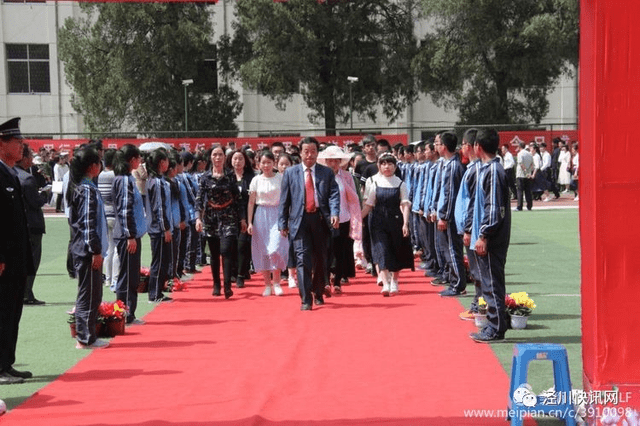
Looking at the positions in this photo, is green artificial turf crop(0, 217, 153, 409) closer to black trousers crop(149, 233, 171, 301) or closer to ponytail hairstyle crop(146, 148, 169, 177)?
black trousers crop(149, 233, 171, 301)

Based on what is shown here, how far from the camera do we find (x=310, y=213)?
12.7 meters

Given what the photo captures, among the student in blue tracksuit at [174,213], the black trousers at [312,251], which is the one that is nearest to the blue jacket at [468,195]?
the black trousers at [312,251]

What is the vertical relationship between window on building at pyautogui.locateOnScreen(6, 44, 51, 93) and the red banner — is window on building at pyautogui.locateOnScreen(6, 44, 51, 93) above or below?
above

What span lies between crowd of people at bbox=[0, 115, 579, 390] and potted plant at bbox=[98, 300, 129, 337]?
1.57 ft

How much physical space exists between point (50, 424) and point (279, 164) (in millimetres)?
8464

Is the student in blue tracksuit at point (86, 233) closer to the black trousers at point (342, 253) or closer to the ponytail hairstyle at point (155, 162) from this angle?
the ponytail hairstyle at point (155, 162)

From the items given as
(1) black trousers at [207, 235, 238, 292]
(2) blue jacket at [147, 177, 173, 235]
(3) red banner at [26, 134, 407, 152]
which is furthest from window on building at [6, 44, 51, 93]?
(2) blue jacket at [147, 177, 173, 235]

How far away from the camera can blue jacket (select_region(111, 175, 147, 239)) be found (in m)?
10.9

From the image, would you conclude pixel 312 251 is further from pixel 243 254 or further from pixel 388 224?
pixel 243 254

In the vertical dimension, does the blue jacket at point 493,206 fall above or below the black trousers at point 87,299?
above

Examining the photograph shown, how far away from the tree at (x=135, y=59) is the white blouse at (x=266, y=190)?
30.7 metres

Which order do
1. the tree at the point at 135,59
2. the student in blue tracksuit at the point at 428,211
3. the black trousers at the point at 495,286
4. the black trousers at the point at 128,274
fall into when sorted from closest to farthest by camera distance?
the black trousers at the point at 495,286
the black trousers at the point at 128,274
the student in blue tracksuit at the point at 428,211
the tree at the point at 135,59

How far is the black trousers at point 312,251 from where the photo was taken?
41.2 feet

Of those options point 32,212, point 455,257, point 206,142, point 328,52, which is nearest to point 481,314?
point 455,257
